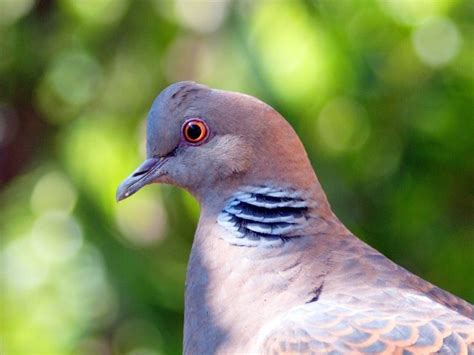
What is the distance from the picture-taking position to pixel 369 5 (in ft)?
12.7

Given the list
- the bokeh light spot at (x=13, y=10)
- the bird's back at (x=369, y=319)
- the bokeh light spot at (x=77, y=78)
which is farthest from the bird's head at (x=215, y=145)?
the bokeh light spot at (x=13, y=10)

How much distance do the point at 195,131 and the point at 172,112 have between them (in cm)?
8

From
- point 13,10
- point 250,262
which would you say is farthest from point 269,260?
point 13,10

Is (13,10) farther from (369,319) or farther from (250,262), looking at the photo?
(369,319)

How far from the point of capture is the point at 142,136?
411 cm

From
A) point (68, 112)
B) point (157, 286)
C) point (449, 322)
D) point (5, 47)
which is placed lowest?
point (157, 286)

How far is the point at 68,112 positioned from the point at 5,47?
1.34 feet

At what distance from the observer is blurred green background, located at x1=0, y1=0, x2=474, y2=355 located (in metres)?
3.85

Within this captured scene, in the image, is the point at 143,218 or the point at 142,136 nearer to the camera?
the point at 142,136

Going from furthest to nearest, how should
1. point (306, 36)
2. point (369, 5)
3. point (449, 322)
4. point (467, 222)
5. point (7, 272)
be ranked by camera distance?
point (467, 222)
point (7, 272)
point (369, 5)
point (306, 36)
point (449, 322)

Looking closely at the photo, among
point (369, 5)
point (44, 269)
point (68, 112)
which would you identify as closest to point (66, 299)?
point (44, 269)

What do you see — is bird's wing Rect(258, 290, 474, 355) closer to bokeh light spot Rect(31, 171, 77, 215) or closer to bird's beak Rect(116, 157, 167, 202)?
bird's beak Rect(116, 157, 167, 202)

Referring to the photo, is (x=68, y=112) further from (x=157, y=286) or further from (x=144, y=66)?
(x=157, y=286)

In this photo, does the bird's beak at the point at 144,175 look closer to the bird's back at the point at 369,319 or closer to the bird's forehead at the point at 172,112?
the bird's forehead at the point at 172,112
